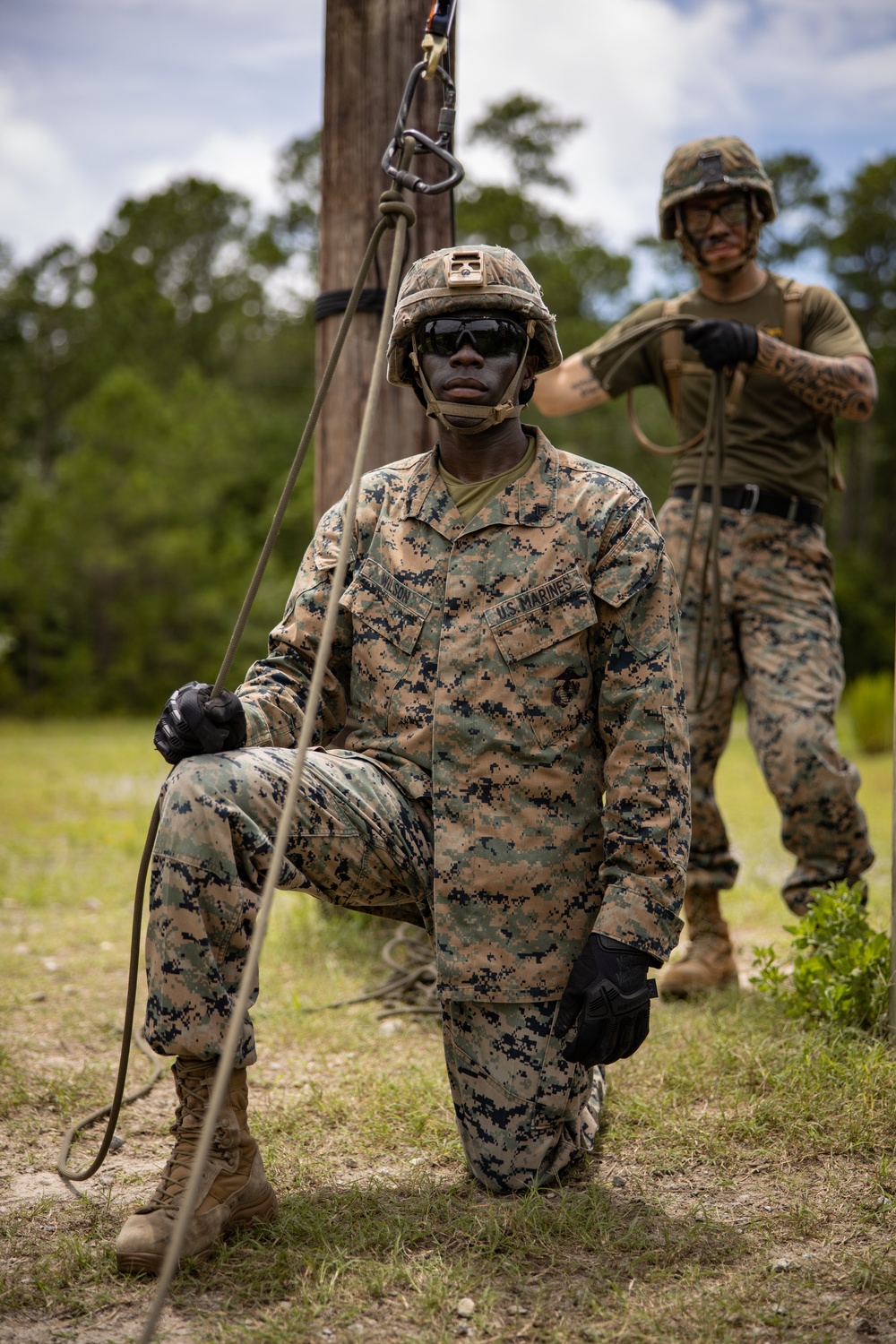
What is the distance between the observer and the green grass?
2139 mm

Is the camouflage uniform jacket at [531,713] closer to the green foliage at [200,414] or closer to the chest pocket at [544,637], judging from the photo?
the chest pocket at [544,637]

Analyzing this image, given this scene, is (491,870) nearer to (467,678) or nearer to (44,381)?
(467,678)

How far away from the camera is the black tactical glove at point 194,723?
237 cm

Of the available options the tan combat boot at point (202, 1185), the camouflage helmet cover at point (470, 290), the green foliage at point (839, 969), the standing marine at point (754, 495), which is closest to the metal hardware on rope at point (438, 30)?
the camouflage helmet cover at point (470, 290)

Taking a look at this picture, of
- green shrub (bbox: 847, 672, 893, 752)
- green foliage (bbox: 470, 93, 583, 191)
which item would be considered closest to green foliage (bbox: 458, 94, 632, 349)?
green foliage (bbox: 470, 93, 583, 191)

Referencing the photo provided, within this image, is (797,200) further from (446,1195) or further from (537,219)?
(446,1195)

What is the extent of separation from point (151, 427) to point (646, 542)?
18461 millimetres

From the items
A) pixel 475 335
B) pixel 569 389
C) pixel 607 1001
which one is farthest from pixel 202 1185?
pixel 569 389

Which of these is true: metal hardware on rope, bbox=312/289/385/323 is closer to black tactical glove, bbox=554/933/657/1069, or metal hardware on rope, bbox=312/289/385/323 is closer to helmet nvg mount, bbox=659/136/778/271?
helmet nvg mount, bbox=659/136/778/271

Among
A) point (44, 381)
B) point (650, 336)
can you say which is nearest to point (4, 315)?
point (44, 381)

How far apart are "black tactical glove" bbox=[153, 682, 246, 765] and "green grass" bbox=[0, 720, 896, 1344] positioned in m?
0.93

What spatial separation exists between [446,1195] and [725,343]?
2413 mm

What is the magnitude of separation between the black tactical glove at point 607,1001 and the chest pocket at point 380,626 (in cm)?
70

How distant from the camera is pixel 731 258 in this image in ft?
12.9
